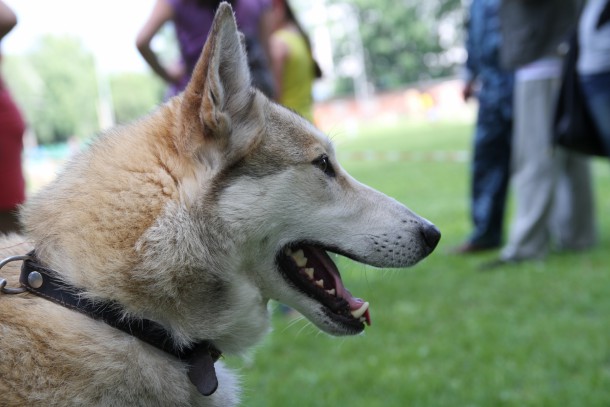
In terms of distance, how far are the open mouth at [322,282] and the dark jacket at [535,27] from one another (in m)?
2.80

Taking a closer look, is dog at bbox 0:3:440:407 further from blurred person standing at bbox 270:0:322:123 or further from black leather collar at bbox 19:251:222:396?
blurred person standing at bbox 270:0:322:123

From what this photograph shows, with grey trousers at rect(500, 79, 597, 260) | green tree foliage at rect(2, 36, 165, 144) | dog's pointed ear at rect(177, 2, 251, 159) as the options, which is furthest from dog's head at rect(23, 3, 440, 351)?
green tree foliage at rect(2, 36, 165, 144)

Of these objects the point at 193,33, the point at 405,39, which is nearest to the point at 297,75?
the point at 193,33

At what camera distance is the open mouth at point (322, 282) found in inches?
85.5

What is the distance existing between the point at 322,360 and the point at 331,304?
2117 millimetres

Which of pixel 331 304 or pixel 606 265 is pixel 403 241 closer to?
pixel 331 304

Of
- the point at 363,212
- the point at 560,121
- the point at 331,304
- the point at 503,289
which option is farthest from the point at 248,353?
the point at 503,289

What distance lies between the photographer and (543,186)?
5.99 metres

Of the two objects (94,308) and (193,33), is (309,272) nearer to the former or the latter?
(94,308)

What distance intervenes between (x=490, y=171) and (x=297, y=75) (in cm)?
278

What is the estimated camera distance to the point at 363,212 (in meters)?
2.31

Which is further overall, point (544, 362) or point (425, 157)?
point (425, 157)

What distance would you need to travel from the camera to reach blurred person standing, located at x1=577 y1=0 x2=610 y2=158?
3.50 m

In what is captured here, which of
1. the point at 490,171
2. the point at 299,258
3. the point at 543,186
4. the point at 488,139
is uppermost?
→ the point at 299,258
